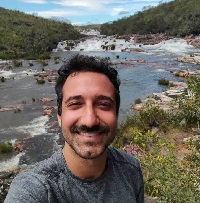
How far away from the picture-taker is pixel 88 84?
2.15 m

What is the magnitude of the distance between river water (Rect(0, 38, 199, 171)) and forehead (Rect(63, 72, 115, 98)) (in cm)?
A: 242

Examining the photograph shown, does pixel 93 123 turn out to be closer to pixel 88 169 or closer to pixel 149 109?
pixel 88 169

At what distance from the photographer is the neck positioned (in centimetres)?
200

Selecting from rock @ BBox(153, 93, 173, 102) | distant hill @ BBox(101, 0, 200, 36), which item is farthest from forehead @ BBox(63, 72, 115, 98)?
distant hill @ BBox(101, 0, 200, 36)

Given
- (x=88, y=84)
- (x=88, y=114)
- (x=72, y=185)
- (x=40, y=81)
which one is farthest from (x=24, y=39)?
(x=72, y=185)

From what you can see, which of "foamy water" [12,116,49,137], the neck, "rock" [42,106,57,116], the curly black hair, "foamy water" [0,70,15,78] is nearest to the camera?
the neck

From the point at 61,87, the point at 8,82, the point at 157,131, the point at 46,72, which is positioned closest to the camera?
the point at 61,87

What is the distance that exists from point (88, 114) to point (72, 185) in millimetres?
427

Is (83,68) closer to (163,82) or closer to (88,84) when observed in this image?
(88,84)

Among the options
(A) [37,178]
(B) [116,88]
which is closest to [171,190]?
(B) [116,88]

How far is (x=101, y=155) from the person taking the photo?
2.10 meters

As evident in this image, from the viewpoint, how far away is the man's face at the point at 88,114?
203 centimetres

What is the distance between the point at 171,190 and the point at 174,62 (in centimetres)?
2991

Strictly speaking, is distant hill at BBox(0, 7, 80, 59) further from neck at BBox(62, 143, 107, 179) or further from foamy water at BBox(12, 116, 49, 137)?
neck at BBox(62, 143, 107, 179)
